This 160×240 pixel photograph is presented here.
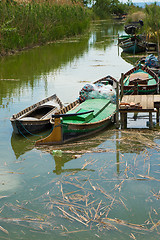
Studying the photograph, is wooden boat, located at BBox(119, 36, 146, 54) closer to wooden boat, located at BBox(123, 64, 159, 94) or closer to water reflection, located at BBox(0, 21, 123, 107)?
water reflection, located at BBox(0, 21, 123, 107)

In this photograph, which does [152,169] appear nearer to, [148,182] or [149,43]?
[148,182]

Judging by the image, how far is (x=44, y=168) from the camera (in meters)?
10.6

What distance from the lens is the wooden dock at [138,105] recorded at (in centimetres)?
1353

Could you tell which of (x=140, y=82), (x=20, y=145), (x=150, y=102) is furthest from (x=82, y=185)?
(x=140, y=82)

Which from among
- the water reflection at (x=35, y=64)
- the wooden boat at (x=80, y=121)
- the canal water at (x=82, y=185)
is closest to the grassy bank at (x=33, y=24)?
the water reflection at (x=35, y=64)

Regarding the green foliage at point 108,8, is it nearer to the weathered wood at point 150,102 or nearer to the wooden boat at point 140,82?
the wooden boat at point 140,82

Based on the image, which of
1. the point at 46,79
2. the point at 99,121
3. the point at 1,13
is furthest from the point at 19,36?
the point at 99,121

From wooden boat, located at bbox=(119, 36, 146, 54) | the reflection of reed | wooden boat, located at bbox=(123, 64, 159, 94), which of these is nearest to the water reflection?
the reflection of reed

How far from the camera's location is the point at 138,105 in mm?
13562

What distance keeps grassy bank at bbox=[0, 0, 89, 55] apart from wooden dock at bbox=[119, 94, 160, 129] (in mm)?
17950

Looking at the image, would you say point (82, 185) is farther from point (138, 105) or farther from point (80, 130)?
point (138, 105)

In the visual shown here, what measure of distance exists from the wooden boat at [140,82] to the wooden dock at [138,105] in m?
2.04

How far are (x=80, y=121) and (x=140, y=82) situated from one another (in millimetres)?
6647

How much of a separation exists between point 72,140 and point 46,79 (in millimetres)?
11222
